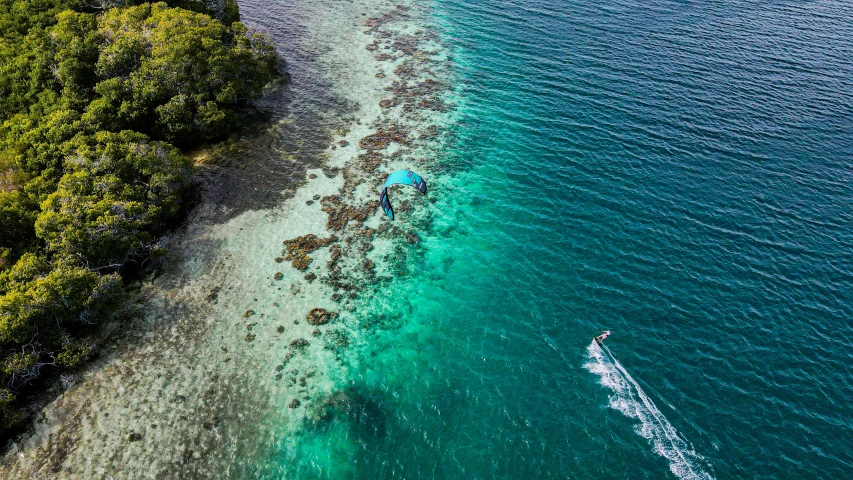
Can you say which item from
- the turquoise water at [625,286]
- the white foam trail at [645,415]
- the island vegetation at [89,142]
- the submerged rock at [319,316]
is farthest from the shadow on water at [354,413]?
the island vegetation at [89,142]

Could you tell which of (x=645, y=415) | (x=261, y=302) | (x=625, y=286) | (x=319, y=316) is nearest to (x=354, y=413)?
(x=319, y=316)

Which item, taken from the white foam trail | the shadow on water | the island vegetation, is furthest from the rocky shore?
the white foam trail

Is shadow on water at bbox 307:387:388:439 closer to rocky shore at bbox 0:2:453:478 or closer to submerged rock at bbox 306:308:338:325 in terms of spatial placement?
rocky shore at bbox 0:2:453:478

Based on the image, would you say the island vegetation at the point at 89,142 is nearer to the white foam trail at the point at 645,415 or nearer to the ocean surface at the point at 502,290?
the ocean surface at the point at 502,290

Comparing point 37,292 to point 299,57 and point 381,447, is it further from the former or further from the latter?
point 299,57

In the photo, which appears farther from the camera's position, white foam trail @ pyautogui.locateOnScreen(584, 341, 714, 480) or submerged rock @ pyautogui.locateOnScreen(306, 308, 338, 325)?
submerged rock @ pyautogui.locateOnScreen(306, 308, 338, 325)

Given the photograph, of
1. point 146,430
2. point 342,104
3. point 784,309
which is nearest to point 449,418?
Result: point 146,430
